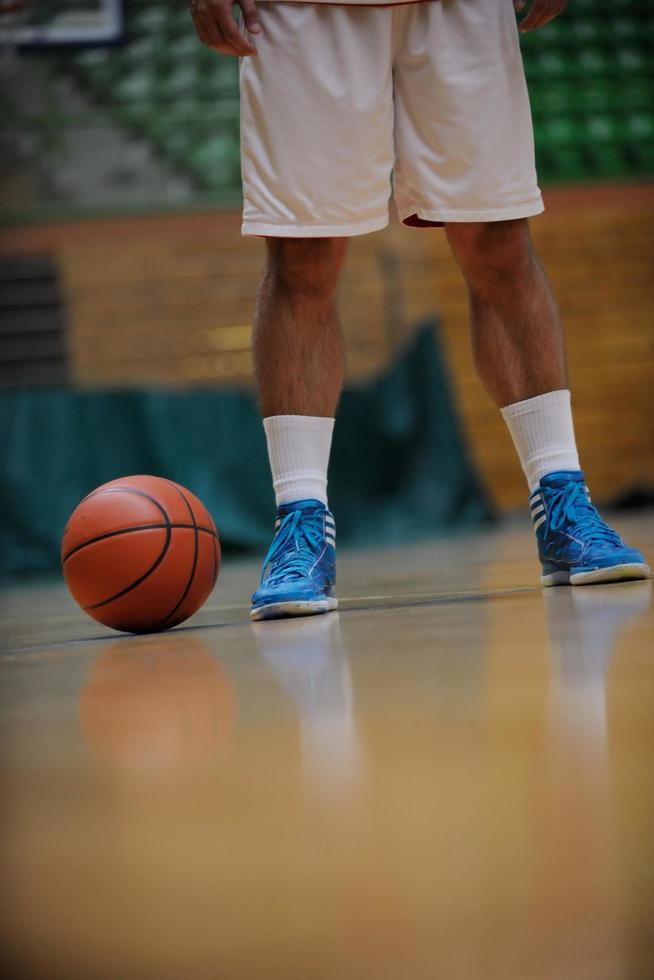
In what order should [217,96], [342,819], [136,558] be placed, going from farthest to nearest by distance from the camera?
[217,96] < [136,558] < [342,819]

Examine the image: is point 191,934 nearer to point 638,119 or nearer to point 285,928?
point 285,928

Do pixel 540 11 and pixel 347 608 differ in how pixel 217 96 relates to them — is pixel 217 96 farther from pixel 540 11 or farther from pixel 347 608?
pixel 347 608

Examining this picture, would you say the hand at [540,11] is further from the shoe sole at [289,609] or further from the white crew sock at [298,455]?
the shoe sole at [289,609]

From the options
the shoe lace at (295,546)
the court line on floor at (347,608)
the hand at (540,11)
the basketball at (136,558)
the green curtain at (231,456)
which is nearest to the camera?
the court line on floor at (347,608)

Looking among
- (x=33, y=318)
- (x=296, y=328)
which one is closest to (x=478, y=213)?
(x=296, y=328)

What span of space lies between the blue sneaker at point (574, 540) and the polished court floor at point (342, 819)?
60cm

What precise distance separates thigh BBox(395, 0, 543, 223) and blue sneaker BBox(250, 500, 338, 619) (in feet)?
1.56

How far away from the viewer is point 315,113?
5.61ft

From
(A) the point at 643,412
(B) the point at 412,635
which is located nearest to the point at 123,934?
(B) the point at 412,635

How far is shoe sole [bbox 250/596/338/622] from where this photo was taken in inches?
Answer: 61.4

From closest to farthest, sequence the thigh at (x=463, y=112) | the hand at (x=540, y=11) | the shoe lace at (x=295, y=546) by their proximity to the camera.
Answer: the shoe lace at (x=295, y=546) → the thigh at (x=463, y=112) → the hand at (x=540, y=11)

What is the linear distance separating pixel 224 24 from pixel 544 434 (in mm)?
737

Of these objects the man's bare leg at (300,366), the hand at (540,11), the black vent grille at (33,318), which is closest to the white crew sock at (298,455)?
the man's bare leg at (300,366)

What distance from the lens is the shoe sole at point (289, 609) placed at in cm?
156
